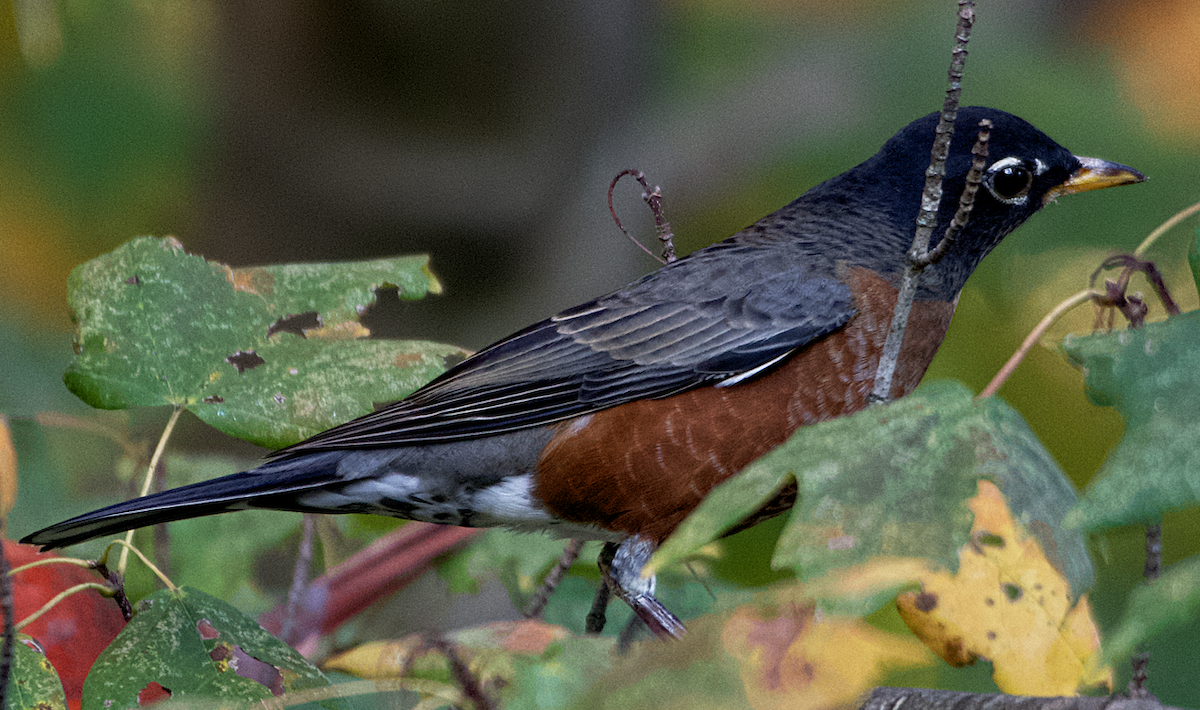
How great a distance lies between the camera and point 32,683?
1.20m

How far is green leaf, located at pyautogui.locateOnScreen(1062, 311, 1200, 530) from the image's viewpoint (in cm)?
72

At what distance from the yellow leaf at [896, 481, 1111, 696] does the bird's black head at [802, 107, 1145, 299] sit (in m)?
0.73

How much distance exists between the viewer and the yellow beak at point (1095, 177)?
198 cm

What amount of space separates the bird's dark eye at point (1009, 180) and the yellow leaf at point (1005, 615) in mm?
822

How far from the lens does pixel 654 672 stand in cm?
81

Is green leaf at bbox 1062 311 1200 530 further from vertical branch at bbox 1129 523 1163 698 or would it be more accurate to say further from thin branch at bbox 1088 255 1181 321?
thin branch at bbox 1088 255 1181 321

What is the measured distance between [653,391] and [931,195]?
78 cm

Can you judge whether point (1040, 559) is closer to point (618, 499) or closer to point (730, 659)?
point (730, 659)

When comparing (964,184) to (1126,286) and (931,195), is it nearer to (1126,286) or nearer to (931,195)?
(1126,286)

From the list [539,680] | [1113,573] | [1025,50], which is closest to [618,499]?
[539,680]

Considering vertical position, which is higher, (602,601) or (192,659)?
(192,659)

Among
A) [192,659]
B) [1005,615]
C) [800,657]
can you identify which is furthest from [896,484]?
[192,659]

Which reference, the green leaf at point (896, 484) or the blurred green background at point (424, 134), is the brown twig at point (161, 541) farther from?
the blurred green background at point (424, 134)

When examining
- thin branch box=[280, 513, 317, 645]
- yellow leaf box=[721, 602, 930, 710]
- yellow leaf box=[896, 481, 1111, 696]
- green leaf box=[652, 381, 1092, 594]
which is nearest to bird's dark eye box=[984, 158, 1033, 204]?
yellow leaf box=[896, 481, 1111, 696]
